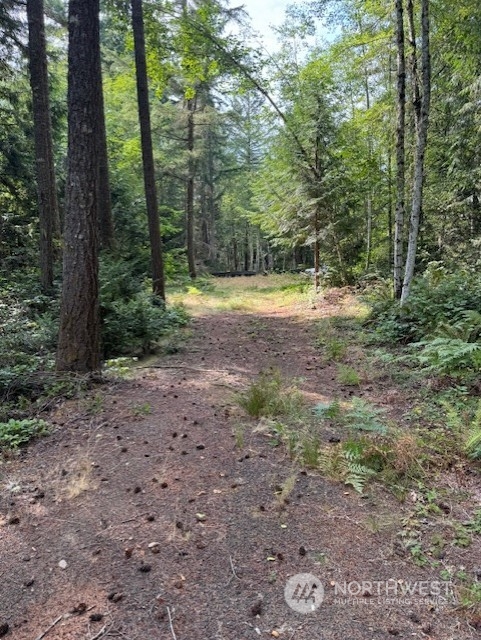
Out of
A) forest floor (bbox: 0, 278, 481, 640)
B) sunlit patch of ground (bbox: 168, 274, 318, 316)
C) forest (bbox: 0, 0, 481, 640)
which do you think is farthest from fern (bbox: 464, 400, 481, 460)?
sunlit patch of ground (bbox: 168, 274, 318, 316)

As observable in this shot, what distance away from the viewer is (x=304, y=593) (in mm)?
2256

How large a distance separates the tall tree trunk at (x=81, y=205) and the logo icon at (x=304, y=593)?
151 inches

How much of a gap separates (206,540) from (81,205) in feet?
13.4

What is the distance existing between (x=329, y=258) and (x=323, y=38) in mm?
7294

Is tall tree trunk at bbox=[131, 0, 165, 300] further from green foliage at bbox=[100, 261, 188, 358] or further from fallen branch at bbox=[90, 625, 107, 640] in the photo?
fallen branch at bbox=[90, 625, 107, 640]

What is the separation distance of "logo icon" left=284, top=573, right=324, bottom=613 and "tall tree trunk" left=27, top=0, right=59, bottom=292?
27.9ft

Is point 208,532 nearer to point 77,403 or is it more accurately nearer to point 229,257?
point 77,403

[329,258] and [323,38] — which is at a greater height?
[323,38]

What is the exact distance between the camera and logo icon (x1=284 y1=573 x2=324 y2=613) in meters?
2.18

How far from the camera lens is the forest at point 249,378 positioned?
7.66 ft

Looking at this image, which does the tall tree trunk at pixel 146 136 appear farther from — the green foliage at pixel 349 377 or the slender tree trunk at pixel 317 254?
the green foliage at pixel 349 377

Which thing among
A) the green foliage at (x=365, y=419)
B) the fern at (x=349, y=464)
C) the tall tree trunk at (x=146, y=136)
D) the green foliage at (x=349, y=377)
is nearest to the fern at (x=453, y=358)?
the green foliage at (x=349, y=377)

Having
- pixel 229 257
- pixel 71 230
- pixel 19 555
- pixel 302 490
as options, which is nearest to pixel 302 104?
pixel 71 230

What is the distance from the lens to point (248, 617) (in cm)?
211
